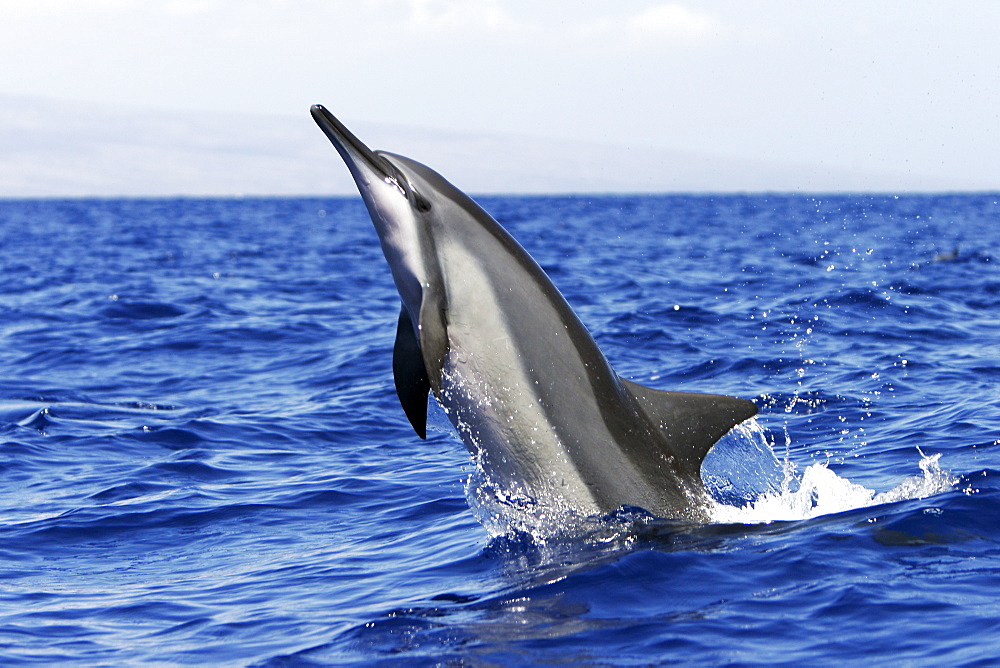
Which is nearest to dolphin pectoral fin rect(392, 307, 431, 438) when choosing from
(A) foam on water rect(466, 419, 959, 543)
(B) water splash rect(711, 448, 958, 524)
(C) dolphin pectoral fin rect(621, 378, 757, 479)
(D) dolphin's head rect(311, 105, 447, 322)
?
(D) dolphin's head rect(311, 105, 447, 322)

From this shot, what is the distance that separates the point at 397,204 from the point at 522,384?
4.16 feet

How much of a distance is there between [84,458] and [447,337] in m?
5.34

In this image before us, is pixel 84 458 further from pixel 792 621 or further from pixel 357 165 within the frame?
pixel 792 621

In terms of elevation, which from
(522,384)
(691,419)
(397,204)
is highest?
(397,204)

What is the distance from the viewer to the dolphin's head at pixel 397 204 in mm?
6801

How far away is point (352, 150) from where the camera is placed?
6.94 meters

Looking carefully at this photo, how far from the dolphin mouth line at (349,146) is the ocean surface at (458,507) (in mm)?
1953

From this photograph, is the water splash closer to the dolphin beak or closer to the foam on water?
the foam on water

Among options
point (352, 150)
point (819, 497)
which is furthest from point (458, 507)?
point (352, 150)

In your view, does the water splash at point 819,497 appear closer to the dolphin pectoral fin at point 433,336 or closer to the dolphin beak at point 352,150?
the dolphin pectoral fin at point 433,336

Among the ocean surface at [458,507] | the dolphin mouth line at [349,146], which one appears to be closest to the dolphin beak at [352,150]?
the dolphin mouth line at [349,146]

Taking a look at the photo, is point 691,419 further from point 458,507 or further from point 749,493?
point 458,507

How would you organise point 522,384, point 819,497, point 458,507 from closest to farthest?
point 522,384, point 819,497, point 458,507

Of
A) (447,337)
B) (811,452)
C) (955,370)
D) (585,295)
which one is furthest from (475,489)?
(585,295)
